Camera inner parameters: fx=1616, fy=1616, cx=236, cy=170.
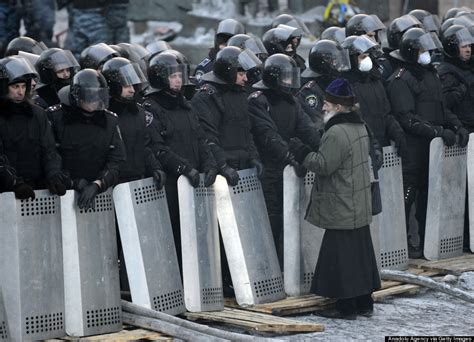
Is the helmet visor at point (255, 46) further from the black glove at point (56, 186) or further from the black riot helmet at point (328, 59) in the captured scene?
the black glove at point (56, 186)

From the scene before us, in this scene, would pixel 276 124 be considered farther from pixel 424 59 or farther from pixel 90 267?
pixel 90 267

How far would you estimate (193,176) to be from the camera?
472 inches

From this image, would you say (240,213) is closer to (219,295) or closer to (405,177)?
(219,295)

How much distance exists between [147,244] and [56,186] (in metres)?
0.94

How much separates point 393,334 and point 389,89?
3247 mm

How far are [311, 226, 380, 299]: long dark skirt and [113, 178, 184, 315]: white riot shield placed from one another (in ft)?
3.76

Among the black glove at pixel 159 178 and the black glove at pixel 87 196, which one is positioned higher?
the black glove at pixel 159 178

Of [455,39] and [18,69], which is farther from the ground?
[455,39]

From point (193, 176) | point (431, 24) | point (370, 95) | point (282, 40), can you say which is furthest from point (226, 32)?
point (193, 176)

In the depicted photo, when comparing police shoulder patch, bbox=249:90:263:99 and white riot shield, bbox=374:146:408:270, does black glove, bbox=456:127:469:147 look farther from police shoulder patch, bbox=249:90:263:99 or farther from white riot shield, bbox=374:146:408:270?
police shoulder patch, bbox=249:90:263:99

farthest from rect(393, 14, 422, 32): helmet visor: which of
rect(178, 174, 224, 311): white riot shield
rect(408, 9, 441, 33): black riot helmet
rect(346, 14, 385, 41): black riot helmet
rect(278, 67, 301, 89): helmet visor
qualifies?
rect(178, 174, 224, 311): white riot shield

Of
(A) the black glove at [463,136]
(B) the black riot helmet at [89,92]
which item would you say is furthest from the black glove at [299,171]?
(A) the black glove at [463,136]

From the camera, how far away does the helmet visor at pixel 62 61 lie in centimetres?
1250

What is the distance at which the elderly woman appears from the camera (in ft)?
39.4
